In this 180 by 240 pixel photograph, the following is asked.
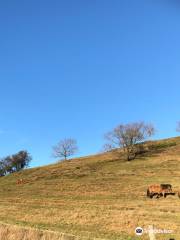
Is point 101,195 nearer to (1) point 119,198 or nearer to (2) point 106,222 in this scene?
(1) point 119,198

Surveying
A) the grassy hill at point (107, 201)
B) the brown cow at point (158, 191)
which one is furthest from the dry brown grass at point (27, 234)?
the brown cow at point (158, 191)

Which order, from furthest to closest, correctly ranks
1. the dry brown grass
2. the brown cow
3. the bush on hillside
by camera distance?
the bush on hillside, the brown cow, the dry brown grass

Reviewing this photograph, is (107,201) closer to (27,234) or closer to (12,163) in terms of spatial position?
(27,234)

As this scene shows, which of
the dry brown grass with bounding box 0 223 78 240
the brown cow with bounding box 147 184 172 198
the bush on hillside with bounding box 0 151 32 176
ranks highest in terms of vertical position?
the bush on hillside with bounding box 0 151 32 176

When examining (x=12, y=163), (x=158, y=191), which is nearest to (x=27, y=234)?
(x=158, y=191)

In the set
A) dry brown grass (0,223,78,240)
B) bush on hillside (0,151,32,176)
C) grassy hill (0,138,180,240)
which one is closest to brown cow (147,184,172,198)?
grassy hill (0,138,180,240)

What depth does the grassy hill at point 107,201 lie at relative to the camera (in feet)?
68.2

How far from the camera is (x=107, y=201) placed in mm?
34875

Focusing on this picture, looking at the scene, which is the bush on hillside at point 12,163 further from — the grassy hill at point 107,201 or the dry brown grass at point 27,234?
the dry brown grass at point 27,234

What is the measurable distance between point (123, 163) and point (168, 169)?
1666 centimetres

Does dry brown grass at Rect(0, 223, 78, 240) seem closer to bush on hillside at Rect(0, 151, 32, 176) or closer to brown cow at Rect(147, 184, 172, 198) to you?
brown cow at Rect(147, 184, 172, 198)

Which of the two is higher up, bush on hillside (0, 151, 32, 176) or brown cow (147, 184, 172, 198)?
bush on hillside (0, 151, 32, 176)

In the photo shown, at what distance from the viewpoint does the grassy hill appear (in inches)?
819

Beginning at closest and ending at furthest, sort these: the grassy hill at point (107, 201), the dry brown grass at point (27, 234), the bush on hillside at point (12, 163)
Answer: the dry brown grass at point (27, 234) → the grassy hill at point (107, 201) → the bush on hillside at point (12, 163)
